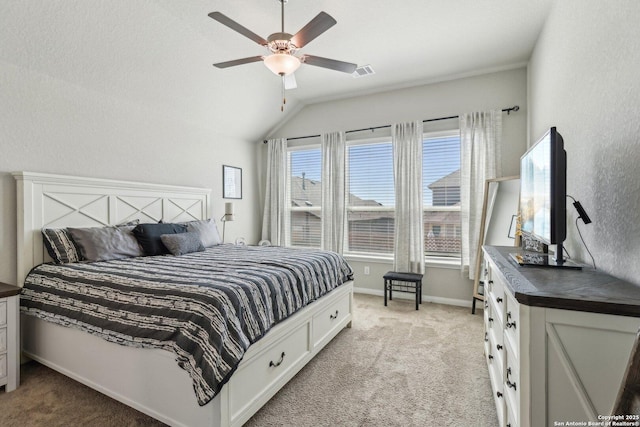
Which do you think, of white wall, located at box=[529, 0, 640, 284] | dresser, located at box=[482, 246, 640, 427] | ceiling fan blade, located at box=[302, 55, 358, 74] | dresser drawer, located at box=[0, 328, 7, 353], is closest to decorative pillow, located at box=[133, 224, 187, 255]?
dresser drawer, located at box=[0, 328, 7, 353]

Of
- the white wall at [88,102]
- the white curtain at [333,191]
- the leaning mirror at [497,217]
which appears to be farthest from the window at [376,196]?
the white wall at [88,102]

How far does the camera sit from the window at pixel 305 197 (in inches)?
198

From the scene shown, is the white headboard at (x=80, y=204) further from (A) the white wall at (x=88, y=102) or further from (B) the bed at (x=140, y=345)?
(A) the white wall at (x=88, y=102)

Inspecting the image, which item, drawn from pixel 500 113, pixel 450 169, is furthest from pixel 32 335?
pixel 500 113

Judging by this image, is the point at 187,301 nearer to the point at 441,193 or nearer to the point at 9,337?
the point at 9,337

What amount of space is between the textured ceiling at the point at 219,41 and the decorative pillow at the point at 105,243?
1.42m

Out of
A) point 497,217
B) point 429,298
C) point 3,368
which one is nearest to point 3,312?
point 3,368

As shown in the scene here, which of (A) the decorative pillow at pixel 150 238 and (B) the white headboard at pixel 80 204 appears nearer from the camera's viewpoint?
(B) the white headboard at pixel 80 204

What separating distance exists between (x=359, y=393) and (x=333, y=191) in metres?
3.07

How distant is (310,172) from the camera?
5051mm

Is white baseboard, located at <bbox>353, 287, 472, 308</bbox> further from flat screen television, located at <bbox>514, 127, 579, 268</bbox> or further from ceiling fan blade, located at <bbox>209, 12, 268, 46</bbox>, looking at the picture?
ceiling fan blade, located at <bbox>209, 12, 268, 46</bbox>

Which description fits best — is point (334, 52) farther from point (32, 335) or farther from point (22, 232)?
point (32, 335)

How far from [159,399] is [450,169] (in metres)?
3.96

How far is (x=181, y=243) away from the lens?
315 centimetres
